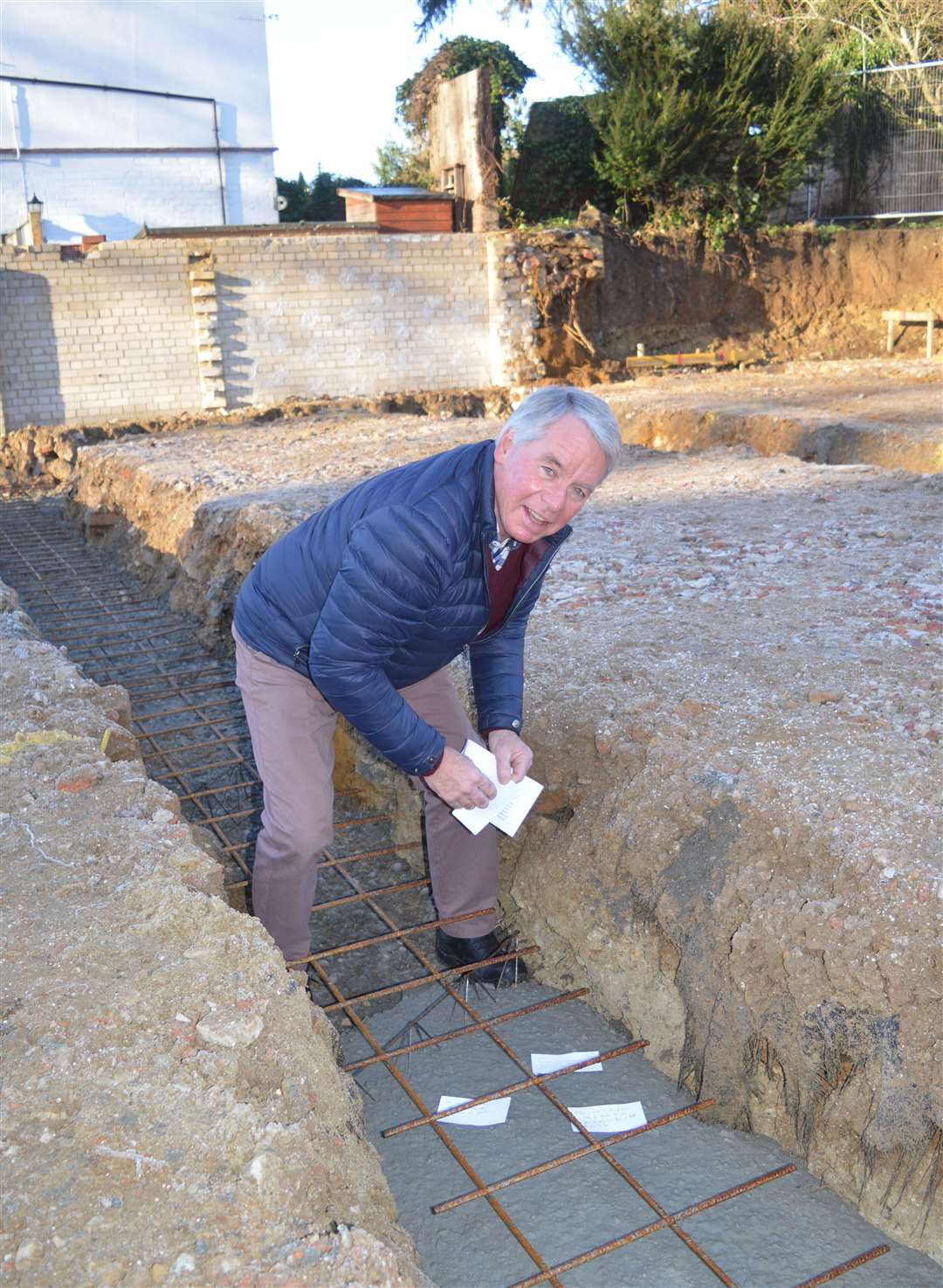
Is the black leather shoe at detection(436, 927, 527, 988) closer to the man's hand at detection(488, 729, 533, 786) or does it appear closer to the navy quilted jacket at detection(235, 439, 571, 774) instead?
the man's hand at detection(488, 729, 533, 786)

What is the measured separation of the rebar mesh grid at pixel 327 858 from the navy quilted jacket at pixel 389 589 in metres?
0.95

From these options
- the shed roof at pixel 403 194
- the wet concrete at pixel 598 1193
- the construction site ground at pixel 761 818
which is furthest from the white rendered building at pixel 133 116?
the wet concrete at pixel 598 1193

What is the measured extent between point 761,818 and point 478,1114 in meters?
1.10

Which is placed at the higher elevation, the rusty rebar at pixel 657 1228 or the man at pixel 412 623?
the man at pixel 412 623

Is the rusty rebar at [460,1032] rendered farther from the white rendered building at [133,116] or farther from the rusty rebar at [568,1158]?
the white rendered building at [133,116]

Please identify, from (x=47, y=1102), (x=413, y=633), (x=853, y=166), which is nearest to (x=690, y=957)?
(x=413, y=633)

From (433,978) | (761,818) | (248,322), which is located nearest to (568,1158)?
→ (433,978)

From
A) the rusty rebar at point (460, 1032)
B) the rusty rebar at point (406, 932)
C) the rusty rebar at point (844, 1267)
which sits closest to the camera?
the rusty rebar at point (844, 1267)

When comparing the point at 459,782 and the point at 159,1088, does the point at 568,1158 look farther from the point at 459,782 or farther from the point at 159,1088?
the point at 159,1088

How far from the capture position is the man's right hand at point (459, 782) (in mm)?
2695

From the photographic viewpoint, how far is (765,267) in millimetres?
18312

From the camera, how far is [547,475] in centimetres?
243

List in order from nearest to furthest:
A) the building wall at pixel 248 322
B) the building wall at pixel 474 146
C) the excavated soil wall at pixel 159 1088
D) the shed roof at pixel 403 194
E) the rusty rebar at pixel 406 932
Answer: the excavated soil wall at pixel 159 1088 → the rusty rebar at pixel 406 932 → the building wall at pixel 248 322 → the shed roof at pixel 403 194 → the building wall at pixel 474 146

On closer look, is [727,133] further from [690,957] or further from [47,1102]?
[47,1102]
